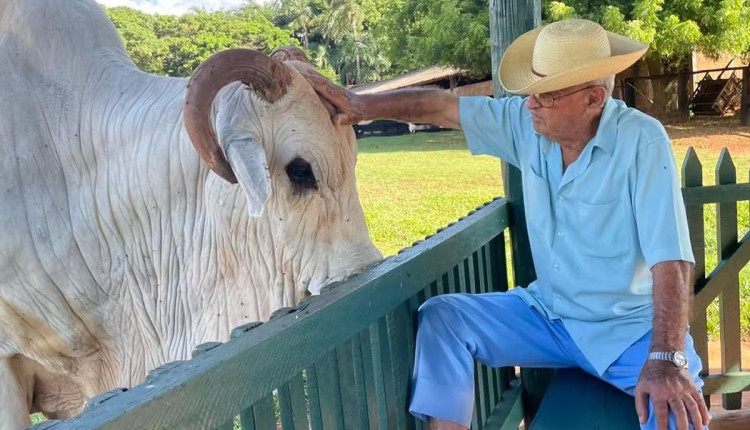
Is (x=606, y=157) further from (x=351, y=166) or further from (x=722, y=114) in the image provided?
(x=722, y=114)

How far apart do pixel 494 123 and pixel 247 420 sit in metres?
1.87

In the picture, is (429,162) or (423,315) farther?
(429,162)

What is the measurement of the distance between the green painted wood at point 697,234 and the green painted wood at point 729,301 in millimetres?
124

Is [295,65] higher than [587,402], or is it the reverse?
[295,65]

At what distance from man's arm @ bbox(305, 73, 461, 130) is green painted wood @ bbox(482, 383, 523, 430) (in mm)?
1307

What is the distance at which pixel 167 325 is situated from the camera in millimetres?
3328

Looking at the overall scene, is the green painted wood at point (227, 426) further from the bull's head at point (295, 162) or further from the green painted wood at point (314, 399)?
the bull's head at point (295, 162)

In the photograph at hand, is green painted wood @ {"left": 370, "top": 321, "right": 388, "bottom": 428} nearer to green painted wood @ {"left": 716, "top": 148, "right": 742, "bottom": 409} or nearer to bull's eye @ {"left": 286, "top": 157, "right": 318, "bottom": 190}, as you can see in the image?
bull's eye @ {"left": 286, "top": 157, "right": 318, "bottom": 190}

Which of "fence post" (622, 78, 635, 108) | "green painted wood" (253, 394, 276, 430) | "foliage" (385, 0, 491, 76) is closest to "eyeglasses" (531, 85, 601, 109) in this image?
"green painted wood" (253, 394, 276, 430)

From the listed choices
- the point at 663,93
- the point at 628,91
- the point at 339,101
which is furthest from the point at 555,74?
the point at 663,93

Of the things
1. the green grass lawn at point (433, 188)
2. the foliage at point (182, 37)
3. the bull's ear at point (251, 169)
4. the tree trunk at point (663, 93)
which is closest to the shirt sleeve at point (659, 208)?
the bull's ear at point (251, 169)

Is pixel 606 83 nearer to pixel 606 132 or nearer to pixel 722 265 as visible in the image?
pixel 606 132

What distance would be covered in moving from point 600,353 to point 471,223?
72cm

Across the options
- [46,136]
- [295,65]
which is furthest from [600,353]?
[46,136]
